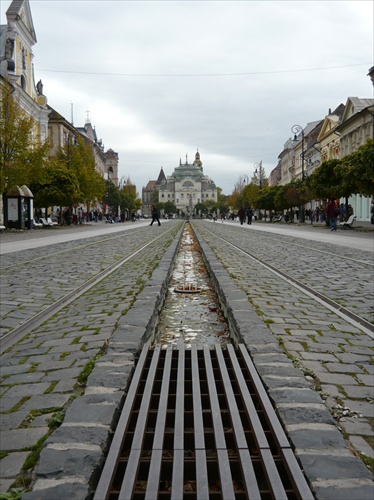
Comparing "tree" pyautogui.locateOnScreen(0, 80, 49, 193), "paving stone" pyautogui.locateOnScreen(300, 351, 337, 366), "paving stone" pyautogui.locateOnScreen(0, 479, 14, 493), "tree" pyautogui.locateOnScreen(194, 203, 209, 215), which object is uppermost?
"tree" pyautogui.locateOnScreen(0, 80, 49, 193)

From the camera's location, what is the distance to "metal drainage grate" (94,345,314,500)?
2326 mm

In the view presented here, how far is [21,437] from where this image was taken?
2.98 meters

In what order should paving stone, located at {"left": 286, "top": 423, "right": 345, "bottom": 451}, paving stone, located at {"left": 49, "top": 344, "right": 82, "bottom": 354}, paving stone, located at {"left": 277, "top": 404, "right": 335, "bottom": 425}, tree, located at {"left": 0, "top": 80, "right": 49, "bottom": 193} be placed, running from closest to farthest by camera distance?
paving stone, located at {"left": 286, "top": 423, "right": 345, "bottom": 451}
paving stone, located at {"left": 277, "top": 404, "right": 335, "bottom": 425}
paving stone, located at {"left": 49, "top": 344, "right": 82, "bottom": 354}
tree, located at {"left": 0, "top": 80, "right": 49, "bottom": 193}

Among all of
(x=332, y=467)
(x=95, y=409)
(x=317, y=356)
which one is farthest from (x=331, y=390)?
(x=95, y=409)

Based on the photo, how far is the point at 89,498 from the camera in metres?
2.23

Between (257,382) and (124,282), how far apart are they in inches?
226

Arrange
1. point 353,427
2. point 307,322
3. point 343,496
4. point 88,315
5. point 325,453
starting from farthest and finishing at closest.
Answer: point 88,315, point 307,322, point 353,427, point 325,453, point 343,496

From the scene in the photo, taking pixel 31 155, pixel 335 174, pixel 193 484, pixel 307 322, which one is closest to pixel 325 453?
pixel 193 484

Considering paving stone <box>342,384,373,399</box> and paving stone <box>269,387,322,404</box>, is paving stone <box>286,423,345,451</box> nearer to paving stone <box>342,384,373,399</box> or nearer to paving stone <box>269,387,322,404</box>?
paving stone <box>269,387,322,404</box>

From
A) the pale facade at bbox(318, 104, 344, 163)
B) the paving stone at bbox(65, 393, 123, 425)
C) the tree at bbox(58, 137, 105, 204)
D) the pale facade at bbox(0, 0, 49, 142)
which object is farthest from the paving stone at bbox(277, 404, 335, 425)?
the pale facade at bbox(318, 104, 344, 163)

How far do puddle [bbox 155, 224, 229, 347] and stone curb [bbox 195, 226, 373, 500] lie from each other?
62 cm

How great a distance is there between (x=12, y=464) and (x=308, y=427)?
1507 mm

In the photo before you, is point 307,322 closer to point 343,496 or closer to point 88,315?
point 88,315

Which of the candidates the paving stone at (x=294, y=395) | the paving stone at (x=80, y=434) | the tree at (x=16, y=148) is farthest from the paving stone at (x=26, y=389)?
the tree at (x=16, y=148)
